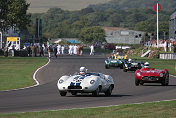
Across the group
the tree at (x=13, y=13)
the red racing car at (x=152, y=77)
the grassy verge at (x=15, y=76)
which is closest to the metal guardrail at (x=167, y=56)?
the grassy verge at (x=15, y=76)

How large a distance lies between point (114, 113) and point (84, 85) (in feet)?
18.3

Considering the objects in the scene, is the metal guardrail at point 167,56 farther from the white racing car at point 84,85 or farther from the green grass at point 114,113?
the green grass at point 114,113

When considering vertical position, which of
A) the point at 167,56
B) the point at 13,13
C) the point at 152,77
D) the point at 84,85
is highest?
the point at 13,13

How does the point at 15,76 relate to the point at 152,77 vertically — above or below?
below

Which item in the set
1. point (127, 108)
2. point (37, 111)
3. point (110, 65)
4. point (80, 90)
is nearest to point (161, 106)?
point (127, 108)

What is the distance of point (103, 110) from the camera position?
44.9ft

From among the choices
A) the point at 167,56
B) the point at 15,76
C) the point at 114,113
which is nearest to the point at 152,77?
the point at 15,76

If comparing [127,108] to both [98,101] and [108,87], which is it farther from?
[108,87]

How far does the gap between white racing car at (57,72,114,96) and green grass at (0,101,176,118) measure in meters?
4.14

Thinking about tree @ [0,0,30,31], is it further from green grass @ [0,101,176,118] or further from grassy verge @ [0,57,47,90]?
green grass @ [0,101,176,118]

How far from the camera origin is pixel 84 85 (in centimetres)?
1850

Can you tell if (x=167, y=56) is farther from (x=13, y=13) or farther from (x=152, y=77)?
(x=152, y=77)

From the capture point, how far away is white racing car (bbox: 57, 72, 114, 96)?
18547 mm

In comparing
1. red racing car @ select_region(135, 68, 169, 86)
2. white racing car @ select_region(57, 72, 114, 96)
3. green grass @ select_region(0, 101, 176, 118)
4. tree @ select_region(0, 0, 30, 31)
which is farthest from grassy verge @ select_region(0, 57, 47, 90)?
tree @ select_region(0, 0, 30, 31)
